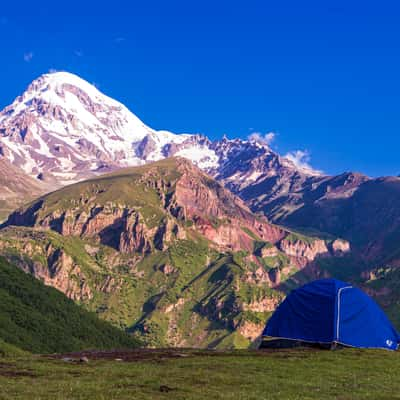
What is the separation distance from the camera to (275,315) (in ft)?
228

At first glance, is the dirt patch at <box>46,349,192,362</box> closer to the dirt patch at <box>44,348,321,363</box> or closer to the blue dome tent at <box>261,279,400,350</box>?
Result: the dirt patch at <box>44,348,321,363</box>

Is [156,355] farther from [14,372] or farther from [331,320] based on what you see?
[331,320]

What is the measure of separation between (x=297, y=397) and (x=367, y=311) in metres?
33.3

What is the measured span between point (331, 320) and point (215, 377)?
25567 millimetres

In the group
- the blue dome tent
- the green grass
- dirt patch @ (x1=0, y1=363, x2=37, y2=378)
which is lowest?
dirt patch @ (x1=0, y1=363, x2=37, y2=378)

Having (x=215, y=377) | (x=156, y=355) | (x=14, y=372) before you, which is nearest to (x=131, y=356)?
(x=156, y=355)

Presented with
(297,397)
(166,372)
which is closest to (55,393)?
(166,372)

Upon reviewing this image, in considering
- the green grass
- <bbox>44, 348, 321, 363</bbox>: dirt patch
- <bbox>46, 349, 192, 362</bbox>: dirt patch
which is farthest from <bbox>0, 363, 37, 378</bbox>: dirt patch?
<bbox>46, 349, 192, 362</bbox>: dirt patch

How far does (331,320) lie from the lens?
61.6 meters

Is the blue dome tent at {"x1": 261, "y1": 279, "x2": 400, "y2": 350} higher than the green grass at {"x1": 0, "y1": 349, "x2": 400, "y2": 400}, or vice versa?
the blue dome tent at {"x1": 261, "y1": 279, "x2": 400, "y2": 350}

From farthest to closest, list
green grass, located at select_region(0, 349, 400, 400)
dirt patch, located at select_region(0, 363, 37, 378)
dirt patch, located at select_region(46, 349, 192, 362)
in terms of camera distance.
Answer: dirt patch, located at select_region(46, 349, 192, 362), dirt patch, located at select_region(0, 363, 37, 378), green grass, located at select_region(0, 349, 400, 400)

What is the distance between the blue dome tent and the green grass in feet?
19.3

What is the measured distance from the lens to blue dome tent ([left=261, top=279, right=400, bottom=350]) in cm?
6059

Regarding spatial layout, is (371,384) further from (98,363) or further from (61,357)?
(61,357)
